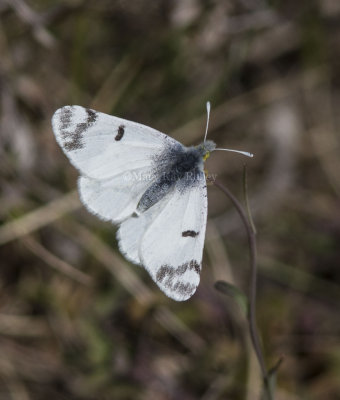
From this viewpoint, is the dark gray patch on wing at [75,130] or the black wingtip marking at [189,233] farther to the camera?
the dark gray patch on wing at [75,130]

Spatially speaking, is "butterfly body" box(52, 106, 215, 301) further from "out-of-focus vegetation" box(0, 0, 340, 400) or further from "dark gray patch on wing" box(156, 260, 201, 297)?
"out-of-focus vegetation" box(0, 0, 340, 400)

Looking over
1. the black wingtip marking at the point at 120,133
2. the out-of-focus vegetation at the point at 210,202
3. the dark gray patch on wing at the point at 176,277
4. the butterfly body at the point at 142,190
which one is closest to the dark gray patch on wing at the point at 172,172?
the butterfly body at the point at 142,190

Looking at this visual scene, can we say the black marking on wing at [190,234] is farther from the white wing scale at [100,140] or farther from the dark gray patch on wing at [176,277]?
the white wing scale at [100,140]

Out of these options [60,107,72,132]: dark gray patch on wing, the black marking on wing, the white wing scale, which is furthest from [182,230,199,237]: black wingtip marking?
[60,107,72,132]: dark gray patch on wing

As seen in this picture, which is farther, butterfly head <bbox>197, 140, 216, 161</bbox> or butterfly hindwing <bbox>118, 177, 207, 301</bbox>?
butterfly head <bbox>197, 140, 216, 161</bbox>

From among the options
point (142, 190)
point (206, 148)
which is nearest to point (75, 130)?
point (142, 190)

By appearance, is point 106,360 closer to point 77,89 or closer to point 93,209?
point 93,209

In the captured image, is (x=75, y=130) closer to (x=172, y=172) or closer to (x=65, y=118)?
(x=65, y=118)

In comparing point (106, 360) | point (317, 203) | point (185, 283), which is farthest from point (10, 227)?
point (317, 203)
